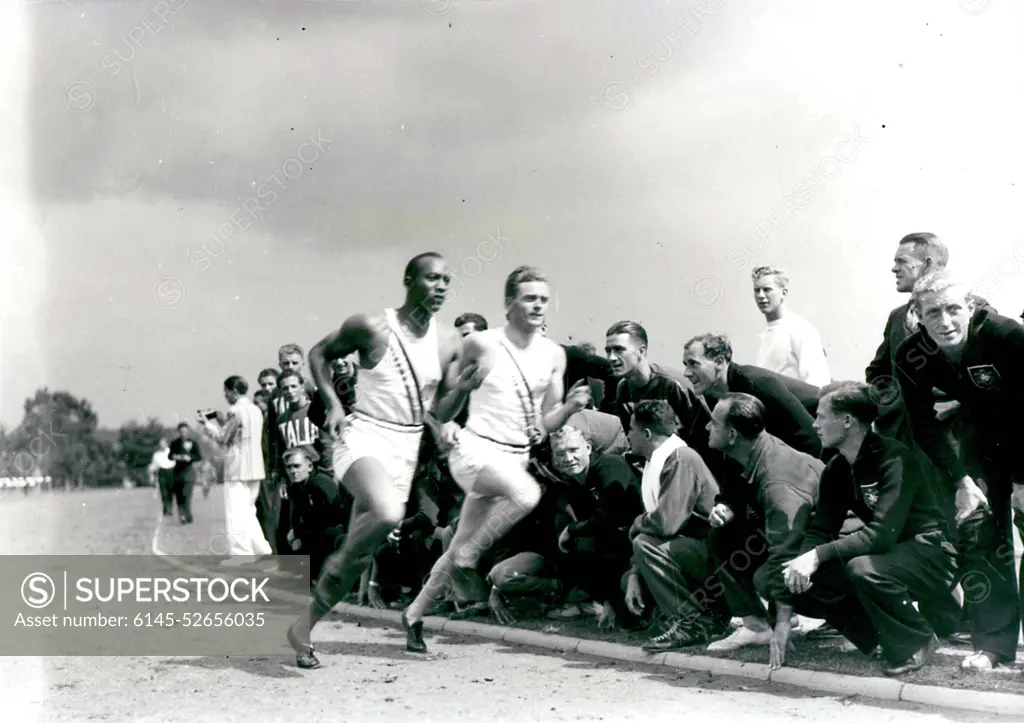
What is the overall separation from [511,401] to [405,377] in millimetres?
524

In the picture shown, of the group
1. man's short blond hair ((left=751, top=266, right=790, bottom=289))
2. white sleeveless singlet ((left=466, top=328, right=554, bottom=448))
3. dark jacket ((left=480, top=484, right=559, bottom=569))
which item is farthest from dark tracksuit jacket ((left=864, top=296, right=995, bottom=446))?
dark jacket ((left=480, top=484, right=559, bottom=569))

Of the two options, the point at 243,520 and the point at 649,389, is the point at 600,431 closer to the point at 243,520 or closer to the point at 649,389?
the point at 649,389

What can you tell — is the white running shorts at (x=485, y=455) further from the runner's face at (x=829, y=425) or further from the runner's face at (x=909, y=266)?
the runner's face at (x=909, y=266)

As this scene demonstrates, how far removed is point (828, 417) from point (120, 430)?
344 cm

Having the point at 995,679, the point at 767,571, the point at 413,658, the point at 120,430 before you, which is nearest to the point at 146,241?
the point at 120,430

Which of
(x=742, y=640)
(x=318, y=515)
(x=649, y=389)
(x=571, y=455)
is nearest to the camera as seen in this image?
(x=742, y=640)

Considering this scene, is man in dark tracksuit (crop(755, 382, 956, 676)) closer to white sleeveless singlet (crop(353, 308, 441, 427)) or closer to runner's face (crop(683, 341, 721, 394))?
runner's face (crop(683, 341, 721, 394))

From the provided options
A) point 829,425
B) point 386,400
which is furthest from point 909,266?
point 386,400

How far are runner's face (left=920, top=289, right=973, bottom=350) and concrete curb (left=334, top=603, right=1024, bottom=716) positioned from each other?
143 centimetres

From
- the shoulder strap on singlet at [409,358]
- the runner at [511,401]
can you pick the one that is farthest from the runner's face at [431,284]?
the runner at [511,401]

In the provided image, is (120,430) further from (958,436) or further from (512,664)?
(958,436)

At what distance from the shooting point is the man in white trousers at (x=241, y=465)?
5.81 metres

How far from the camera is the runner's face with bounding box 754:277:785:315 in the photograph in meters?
5.25

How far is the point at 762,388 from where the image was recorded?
17.1 ft
